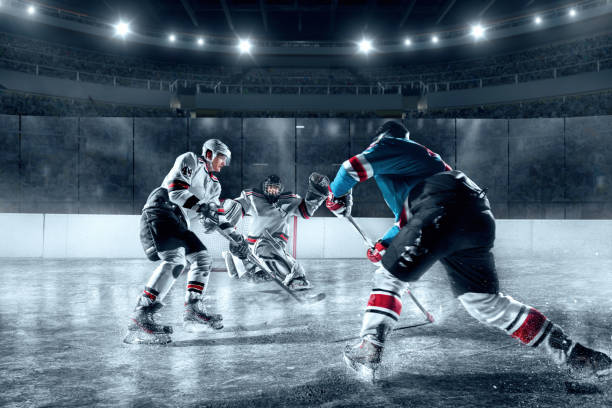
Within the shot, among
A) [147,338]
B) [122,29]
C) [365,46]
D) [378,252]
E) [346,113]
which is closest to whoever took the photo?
[378,252]

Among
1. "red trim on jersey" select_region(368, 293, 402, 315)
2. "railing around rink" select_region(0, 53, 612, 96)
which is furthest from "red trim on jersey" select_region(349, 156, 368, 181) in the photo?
"railing around rink" select_region(0, 53, 612, 96)

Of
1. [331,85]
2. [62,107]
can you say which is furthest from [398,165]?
[62,107]

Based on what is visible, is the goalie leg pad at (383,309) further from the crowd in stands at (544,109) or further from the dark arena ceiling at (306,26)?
the dark arena ceiling at (306,26)

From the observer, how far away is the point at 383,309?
8.22ft

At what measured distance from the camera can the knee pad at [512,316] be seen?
241 cm

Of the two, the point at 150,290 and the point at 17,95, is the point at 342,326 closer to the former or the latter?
the point at 150,290

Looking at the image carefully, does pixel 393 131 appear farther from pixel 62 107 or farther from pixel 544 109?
pixel 62 107

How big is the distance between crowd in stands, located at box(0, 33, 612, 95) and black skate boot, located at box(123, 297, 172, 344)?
62.7ft

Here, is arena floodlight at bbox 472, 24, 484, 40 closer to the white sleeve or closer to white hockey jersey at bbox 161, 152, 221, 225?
white hockey jersey at bbox 161, 152, 221, 225

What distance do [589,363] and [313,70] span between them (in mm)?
25591

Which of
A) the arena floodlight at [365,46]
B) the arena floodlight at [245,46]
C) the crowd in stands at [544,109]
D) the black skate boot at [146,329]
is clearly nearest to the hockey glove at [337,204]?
the black skate boot at [146,329]

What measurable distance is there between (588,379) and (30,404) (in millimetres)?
2822

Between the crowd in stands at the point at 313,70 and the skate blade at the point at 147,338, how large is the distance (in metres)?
19.3

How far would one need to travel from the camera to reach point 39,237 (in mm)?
8359
